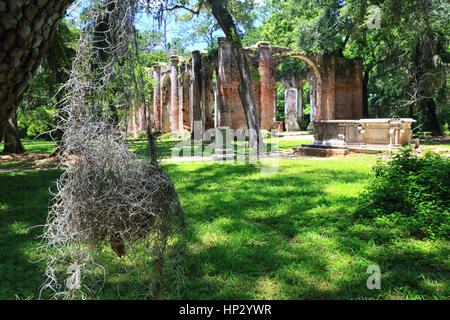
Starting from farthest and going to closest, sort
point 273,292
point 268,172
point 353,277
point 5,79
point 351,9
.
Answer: point 351,9
point 268,172
point 353,277
point 273,292
point 5,79

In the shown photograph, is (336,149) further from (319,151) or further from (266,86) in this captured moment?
(266,86)

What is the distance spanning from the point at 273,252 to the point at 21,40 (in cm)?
277

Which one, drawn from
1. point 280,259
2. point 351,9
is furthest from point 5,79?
point 351,9

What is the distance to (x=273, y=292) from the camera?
8.46 feet

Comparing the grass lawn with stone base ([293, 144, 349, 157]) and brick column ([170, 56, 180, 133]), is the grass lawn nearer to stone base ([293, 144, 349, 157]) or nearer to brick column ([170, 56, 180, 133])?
stone base ([293, 144, 349, 157])

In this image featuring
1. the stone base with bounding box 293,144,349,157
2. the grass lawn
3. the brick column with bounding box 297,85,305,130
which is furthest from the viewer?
the brick column with bounding box 297,85,305,130

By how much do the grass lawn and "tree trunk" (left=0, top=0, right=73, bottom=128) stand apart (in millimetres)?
1489

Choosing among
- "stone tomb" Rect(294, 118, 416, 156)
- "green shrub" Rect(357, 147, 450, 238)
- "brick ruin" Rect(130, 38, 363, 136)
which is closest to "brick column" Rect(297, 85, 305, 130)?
"brick ruin" Rect(130, 38, 363, 136)

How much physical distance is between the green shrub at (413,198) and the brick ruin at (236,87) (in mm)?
9342

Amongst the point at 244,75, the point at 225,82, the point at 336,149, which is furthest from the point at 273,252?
the point at 225,82

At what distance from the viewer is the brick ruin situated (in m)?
19.8
